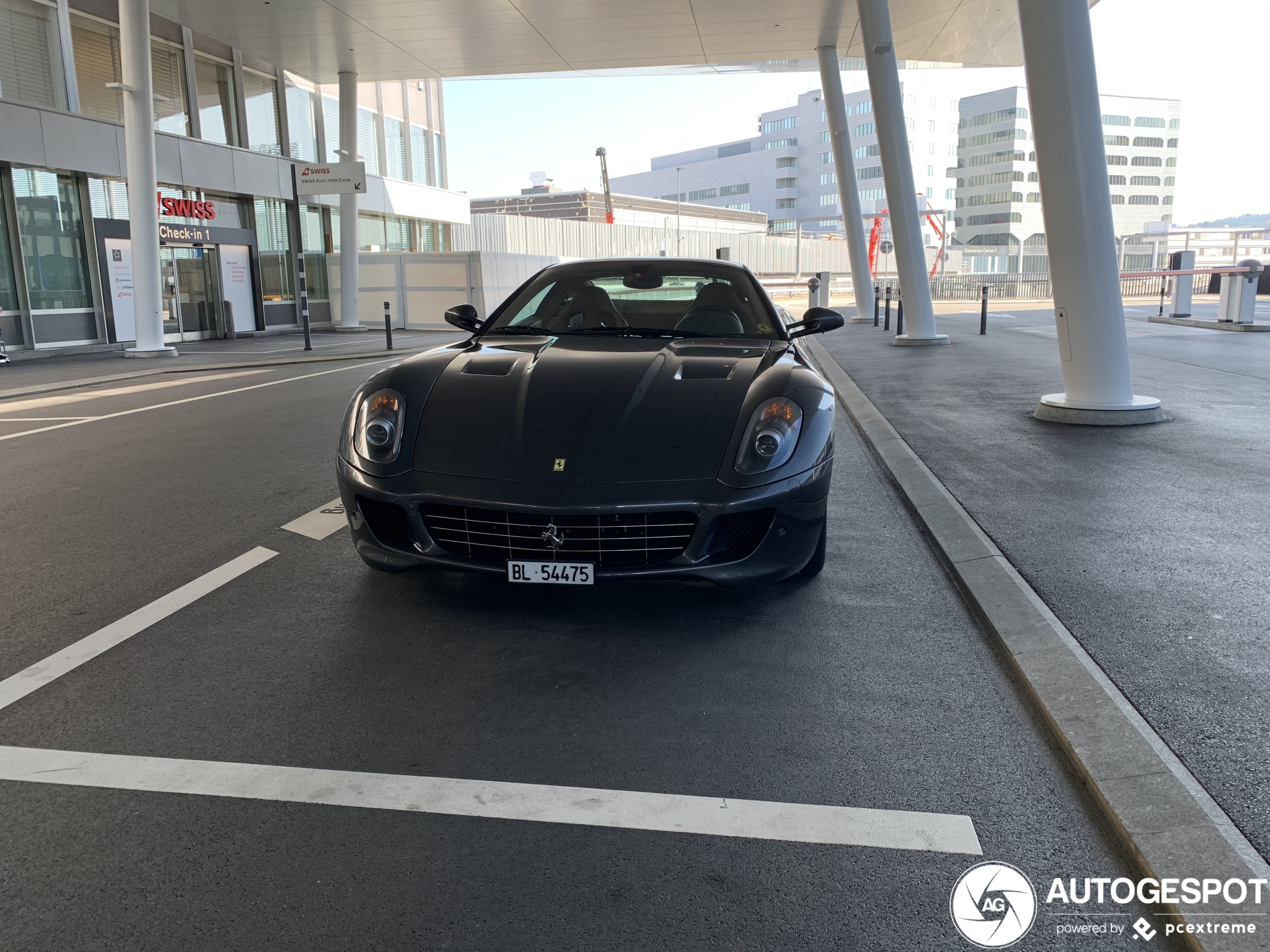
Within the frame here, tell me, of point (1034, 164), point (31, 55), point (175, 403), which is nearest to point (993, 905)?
point (175, 403)

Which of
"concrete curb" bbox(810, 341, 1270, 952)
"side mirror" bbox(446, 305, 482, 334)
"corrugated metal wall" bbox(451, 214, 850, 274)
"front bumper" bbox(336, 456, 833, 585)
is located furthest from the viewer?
"corrugated metal wall" bbox(451, 214, 850, 274)

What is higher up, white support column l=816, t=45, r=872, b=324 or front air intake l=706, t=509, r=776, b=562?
white support column l=816, t=45, r=872, b=324

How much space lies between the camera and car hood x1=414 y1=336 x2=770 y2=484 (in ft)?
11.6

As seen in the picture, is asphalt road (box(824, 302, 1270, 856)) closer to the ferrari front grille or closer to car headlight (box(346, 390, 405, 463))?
the ferrari front grille

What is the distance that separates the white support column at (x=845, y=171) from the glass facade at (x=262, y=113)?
1505cm

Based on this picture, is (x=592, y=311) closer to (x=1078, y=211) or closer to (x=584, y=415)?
(x=584, y=415)

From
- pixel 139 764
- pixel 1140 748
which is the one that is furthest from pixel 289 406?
pixel 1140 748

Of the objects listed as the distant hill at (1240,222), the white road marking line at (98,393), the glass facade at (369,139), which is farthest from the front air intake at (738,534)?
the distant hill at (1240,222)

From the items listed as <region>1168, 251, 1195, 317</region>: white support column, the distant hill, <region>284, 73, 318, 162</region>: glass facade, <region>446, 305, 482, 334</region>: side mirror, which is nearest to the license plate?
<region>446, 305, 482, 334</region>: side mirror

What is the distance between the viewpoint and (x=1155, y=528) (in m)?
4.67

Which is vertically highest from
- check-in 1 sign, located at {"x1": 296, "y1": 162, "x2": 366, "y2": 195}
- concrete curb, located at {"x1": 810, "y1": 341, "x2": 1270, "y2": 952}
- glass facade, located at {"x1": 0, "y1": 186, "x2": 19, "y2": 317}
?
check-in 1 sign, located at {"x1": 296, "y1": 162, "x2": 366, "y2": 195}

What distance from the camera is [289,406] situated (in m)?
10.6

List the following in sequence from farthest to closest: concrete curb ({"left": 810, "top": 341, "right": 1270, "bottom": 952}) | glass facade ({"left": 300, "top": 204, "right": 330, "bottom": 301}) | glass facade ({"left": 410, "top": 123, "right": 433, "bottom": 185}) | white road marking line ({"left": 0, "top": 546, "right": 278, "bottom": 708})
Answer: glass facade ({"left": 410, "top": 123, "right": 433, "bottom": 185}), glass facade ({"left": 300, "top": 204, "right": 330, "bottom": 301}), white road marking line ({"left": 0, "top": 546, "right": 278, "bottom": 708}), concrete curb ({"left": 810, "top": 341, "right": 1270, "bottom": 952})

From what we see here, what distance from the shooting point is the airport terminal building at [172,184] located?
18.8 metres
